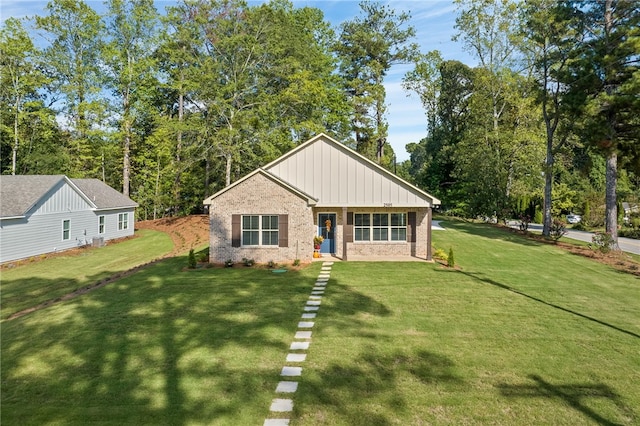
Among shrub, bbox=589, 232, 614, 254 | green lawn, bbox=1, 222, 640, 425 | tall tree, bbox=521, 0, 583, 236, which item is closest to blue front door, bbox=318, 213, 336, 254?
green lawn, bbox=1, 222, 640, 425

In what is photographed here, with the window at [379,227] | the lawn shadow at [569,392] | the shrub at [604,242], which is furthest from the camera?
the shrub at [604,242]

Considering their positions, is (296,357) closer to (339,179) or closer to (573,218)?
(339,179)

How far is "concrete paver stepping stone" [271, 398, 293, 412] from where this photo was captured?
20.1ft

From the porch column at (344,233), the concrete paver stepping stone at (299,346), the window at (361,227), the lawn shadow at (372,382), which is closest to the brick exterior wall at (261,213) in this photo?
the porch column at (344,233)

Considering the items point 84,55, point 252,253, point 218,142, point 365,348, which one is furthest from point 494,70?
point 84,55

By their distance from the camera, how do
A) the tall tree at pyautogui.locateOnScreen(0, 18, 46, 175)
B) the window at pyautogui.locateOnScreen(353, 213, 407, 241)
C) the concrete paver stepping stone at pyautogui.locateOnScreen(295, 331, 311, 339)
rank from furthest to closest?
the tall tree at pyautogui.locateOnScreen(0, 18, 46, 175) < the window at pyautogui.locateOnScreen(353, 213, 407, 241) < the concrete paver stepping stone at pyautogui.locateOnScreen(295, 331, 311, 339)

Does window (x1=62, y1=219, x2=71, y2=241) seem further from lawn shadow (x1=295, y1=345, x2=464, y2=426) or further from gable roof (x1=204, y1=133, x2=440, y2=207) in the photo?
lawn shadow (x1=295, y1=345, x2=464, y2=426)

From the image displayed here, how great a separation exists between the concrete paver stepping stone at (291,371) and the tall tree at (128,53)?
3237 cm

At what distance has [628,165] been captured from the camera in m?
21.9

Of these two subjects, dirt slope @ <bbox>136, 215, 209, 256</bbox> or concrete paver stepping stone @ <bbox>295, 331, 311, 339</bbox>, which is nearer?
concrete paver stepping stone @ <bbox>295, 331, 311, 339</bbox>

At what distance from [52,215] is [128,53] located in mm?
20299

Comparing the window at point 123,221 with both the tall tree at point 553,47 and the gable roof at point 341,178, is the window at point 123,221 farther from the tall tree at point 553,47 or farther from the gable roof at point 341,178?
the tall tree at point 553,47

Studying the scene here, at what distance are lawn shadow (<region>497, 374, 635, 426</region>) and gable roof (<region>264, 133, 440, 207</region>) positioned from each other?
11908 millimetres

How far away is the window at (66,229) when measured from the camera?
23625mm
